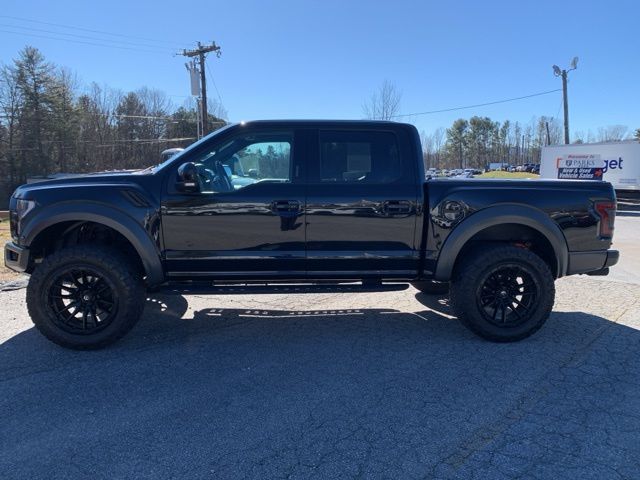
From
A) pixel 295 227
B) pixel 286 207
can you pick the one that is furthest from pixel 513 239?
pixel 286 207

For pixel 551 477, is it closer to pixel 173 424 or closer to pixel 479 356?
pixel 479 356

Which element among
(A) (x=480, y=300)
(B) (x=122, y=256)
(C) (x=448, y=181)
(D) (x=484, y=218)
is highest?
(C) (x=448, y=181)

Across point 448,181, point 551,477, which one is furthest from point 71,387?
point 448,181

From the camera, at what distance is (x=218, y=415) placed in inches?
121

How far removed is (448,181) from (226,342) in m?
2.55

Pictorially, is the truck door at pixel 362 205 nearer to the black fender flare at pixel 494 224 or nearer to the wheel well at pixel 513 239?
the black fender flare at pixel 494 224

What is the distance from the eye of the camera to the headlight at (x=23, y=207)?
4078 millimetres

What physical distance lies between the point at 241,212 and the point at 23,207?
1.91 metres

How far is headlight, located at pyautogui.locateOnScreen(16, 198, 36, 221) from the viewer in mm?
4078

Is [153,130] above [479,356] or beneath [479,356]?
above

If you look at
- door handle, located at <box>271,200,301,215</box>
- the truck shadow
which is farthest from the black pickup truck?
the truck shadow

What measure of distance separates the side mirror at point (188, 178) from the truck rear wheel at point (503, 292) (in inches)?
99.8

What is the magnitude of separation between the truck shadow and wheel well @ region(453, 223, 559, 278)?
0.73 meters

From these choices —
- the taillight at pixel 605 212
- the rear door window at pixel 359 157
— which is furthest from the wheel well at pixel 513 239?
the rear door window at pixel 359 157
